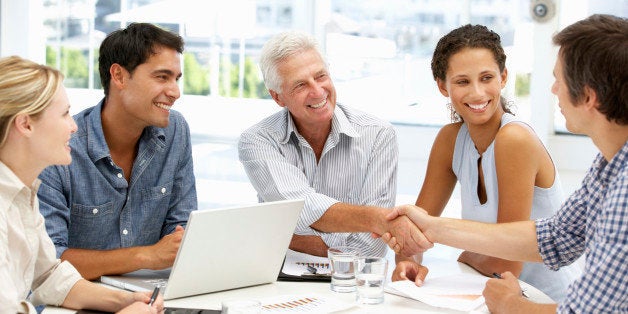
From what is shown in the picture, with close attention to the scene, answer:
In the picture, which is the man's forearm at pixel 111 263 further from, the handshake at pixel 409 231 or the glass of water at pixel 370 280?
the handshake at pixel 409 231

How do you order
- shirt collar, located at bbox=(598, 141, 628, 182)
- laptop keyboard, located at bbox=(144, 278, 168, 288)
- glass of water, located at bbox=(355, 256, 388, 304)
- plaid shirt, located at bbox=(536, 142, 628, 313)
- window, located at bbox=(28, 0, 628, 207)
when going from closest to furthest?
plaid shirt, located at bbox=(536, 142, 628, 313), shirt collar, located at bbox=(598, 141, 628, 182), glass of water, located at bbox=(355, 256, 388, 304), laptop keyboard, located at bbox=(144, 278, 168, 288), window, located at bbox=(28, 0, 628, 207)

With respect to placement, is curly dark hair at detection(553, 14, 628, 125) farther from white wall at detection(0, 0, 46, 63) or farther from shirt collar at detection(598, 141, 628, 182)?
white wall at detection(0, 0, 46, 63)

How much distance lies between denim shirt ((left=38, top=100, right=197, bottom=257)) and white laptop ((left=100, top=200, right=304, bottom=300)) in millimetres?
327

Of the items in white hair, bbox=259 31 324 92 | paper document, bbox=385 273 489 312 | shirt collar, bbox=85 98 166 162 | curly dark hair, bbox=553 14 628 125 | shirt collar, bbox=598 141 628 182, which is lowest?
paper document, bbox=385 273 489 312

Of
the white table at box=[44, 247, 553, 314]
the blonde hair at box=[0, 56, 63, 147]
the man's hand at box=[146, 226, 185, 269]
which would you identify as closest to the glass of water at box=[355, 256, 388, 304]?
the white table at box=[44, 247, 553, 314]

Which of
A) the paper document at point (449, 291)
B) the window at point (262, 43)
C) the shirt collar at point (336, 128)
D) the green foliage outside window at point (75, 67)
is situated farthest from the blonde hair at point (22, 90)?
the green foliage outside window at point (75, 67)

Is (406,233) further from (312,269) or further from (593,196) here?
(593,196)

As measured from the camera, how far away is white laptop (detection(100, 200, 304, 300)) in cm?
191

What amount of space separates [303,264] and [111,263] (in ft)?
1.66

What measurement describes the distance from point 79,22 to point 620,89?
3.37 m

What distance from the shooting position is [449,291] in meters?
2.06

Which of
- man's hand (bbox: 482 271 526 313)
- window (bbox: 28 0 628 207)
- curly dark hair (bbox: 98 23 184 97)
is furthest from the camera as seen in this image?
window (bbox: 28 0 628 207)

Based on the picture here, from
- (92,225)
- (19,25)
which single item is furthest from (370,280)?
(19,25)

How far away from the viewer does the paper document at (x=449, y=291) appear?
1.96 metres
